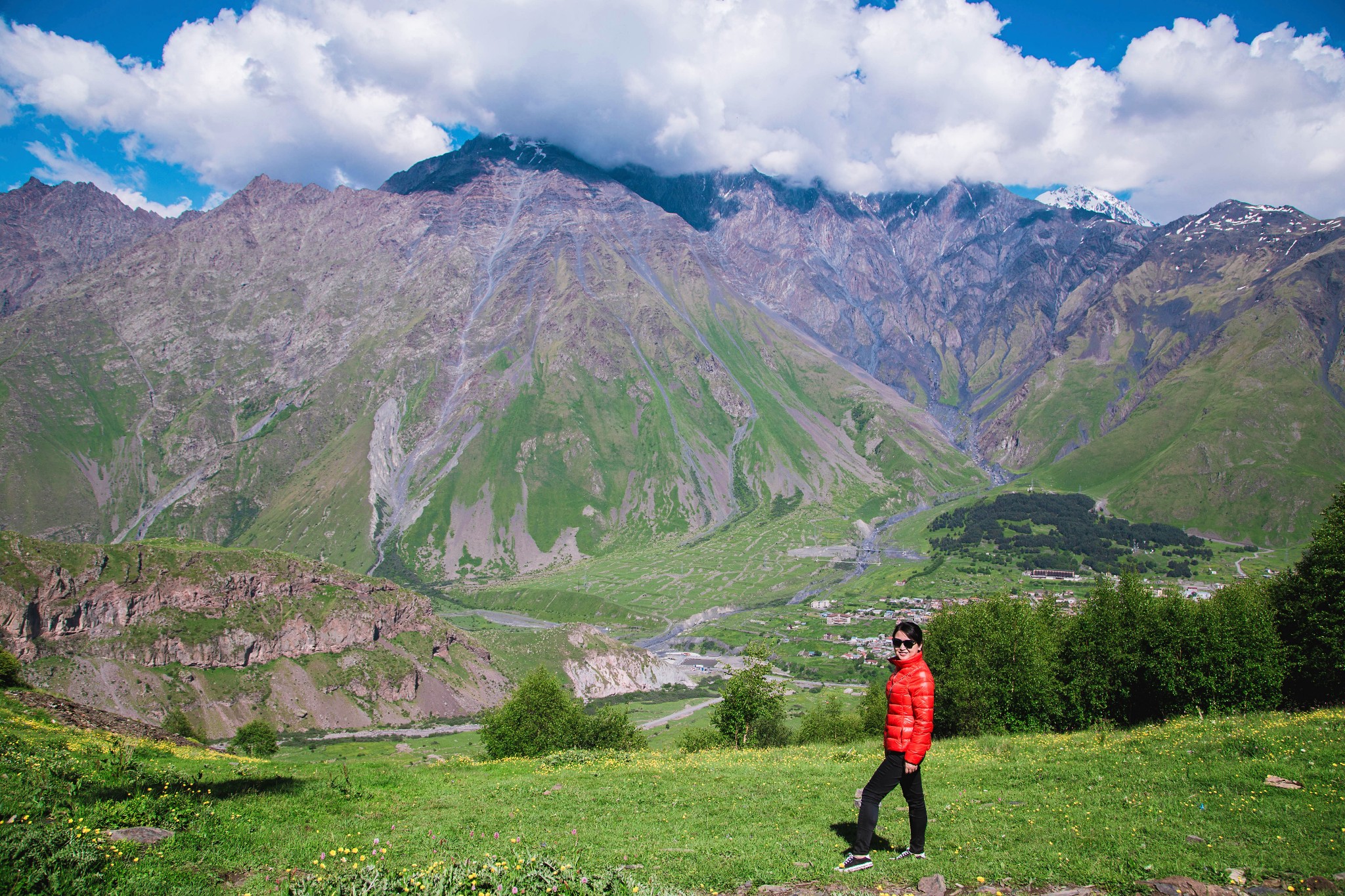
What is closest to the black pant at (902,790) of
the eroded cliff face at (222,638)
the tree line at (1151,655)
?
the tree line at (1151,655)

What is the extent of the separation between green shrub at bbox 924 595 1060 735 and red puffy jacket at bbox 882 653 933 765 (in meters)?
33.7

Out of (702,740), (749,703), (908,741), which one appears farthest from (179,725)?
(908,741)

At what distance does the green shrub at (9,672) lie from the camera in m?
37.9

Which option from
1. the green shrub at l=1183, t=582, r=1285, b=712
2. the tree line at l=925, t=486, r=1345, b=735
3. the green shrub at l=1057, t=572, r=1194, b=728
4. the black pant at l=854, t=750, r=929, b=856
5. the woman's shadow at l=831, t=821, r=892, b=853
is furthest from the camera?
the green shrub at l=1057, t=572, r=1194, b=728

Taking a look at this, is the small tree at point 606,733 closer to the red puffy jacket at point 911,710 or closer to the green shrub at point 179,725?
→ the red puffy jacket at point 911,710

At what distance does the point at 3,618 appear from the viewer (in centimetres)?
11862

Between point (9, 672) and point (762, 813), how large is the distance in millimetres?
48542

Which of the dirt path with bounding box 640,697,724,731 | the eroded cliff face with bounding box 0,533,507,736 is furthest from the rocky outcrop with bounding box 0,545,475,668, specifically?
the dirt path with bounding box 640,697,724,731

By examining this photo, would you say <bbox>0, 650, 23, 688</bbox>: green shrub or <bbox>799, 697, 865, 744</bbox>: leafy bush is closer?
<bbox>0, 650, 23, 688</bbox>: green shrub

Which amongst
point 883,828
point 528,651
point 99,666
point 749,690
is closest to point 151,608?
point 99,666

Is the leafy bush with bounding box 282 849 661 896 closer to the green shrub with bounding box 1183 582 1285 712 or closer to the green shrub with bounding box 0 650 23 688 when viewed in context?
the green shrub with bounding box 0 650 23 688

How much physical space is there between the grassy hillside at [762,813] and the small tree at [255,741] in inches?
2924

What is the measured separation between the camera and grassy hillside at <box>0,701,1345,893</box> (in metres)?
13.4

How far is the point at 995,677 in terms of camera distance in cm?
4509
